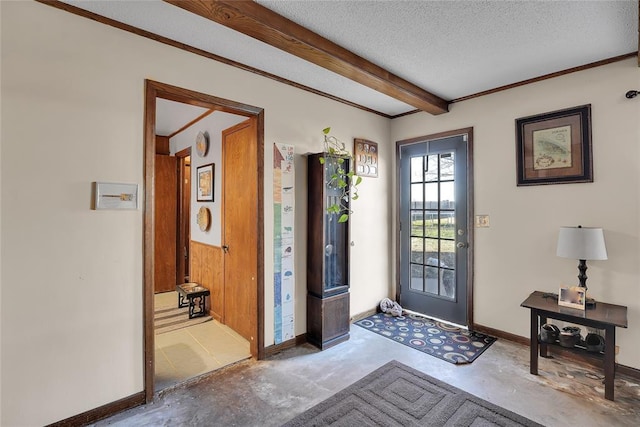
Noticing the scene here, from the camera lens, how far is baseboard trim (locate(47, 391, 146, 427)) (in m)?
1.82

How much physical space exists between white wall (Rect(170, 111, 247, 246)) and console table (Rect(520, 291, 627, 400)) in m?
3.15

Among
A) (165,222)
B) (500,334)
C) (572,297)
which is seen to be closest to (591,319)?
(572,297)

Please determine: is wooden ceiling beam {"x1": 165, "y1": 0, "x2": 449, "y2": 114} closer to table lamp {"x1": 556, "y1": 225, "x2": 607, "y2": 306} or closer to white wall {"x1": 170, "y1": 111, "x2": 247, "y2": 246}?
white wall {"x1": 170, "y1": 111, "x2": 247, "y2": 246}

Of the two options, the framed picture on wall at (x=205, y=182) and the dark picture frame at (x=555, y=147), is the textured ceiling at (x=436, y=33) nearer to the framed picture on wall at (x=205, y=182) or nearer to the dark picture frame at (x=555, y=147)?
the dark picture frame at (x=555, y=147)

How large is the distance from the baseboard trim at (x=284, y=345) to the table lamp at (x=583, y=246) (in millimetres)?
2358

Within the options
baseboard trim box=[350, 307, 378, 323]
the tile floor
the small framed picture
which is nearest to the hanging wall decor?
baseboard trim box=[350, 307, 378, 323]

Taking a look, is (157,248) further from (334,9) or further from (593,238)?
(593,238)

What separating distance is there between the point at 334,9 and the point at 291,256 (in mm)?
2002

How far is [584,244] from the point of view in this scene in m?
2.34

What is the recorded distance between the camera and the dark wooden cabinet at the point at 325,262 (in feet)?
9.50

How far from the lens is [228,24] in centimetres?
185

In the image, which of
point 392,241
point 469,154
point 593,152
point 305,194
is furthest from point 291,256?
point 593,152

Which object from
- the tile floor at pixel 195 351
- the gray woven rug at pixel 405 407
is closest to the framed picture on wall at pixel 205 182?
the tile floor at pixel 195 351

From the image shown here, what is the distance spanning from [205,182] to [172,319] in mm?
1732
